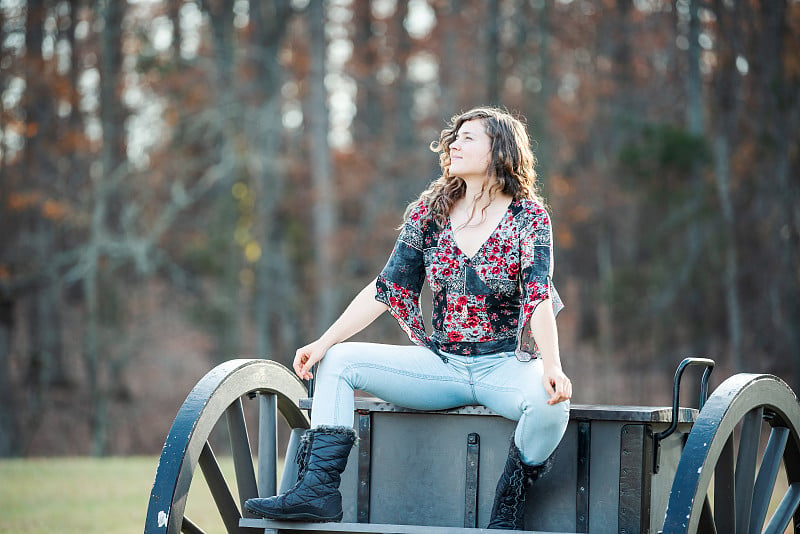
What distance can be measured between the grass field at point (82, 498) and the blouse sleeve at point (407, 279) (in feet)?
9.83

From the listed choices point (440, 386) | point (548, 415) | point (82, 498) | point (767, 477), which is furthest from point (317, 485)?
point (82, 498)

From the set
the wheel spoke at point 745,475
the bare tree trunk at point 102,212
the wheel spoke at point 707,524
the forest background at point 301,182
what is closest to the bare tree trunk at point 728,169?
the forest background at point 301,182

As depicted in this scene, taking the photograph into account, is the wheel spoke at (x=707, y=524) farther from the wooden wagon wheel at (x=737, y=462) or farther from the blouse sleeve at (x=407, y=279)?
the blouse sleeve at (x=407, y=279)

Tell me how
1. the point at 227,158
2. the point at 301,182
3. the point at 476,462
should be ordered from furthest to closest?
the point at 301,182, the point at 227,158, the point at 476,462

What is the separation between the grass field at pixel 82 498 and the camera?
6453mm

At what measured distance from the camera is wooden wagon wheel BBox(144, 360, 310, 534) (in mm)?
3238

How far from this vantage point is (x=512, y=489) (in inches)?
134

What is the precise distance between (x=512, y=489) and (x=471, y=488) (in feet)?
0.83

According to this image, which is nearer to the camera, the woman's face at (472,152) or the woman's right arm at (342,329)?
the woman's right arm at (342,329)

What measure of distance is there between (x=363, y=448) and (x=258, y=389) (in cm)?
43

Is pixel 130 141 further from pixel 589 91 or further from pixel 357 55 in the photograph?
pixel 589 91

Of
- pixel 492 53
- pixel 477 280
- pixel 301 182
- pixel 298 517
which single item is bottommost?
pixel 298 517

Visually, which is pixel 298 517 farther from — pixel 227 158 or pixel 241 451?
pixel 227 158

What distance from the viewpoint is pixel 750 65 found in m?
15.7
